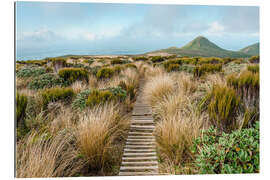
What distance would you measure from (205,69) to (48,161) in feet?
12.8

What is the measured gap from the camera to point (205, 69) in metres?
4.30

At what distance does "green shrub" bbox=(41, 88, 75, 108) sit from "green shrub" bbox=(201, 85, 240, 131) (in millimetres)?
2565

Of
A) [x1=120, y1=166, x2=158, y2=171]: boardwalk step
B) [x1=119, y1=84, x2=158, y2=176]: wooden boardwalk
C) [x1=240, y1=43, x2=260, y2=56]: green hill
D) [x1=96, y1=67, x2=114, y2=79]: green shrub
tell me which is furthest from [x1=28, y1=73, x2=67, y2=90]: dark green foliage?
[x1=240, y1=43, x2=260, y2=56]: green hill

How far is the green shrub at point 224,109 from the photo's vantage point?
2143 millimetres

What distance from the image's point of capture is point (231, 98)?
2.15m

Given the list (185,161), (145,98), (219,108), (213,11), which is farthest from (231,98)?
(145,98)

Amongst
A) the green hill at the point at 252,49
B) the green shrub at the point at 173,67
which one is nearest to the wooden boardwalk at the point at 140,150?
the green hill at the point at 252,49

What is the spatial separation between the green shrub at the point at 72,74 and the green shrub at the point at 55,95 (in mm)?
1171

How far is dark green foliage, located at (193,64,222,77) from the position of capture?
13.5 feet

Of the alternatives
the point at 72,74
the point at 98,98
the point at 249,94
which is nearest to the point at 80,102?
the point at 98,98

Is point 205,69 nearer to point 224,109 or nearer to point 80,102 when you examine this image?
point 224,109

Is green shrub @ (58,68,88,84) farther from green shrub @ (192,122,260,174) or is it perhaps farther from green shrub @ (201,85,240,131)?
green shrub @ (192,122,260,174)

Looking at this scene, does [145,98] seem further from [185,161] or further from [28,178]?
[28,178]

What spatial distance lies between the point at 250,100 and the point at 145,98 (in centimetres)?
211
